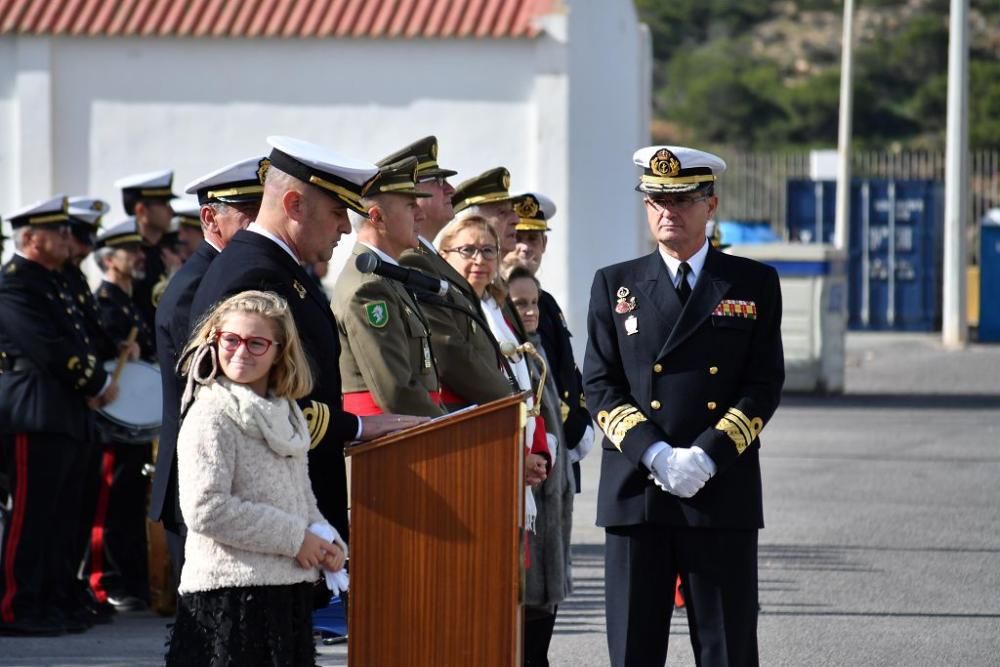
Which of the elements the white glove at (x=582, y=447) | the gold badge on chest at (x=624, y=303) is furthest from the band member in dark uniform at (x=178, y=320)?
the white glove at (x=582, y=447)

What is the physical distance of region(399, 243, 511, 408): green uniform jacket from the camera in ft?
17.8

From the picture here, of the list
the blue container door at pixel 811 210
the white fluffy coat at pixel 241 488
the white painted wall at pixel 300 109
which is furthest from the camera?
the blue container door at pixel 811 210

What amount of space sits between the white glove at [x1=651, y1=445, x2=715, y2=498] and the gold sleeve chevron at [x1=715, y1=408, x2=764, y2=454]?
10 cm

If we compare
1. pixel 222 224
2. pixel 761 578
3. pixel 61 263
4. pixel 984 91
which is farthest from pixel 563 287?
pixel 984 91

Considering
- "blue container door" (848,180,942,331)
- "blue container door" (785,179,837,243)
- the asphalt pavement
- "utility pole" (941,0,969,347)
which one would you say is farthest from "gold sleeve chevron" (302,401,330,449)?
"blue container door" (785,179,837,243)

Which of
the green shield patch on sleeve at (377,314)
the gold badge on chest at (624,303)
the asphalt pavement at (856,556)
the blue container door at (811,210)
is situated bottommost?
the asphalt pavement at (856,556)

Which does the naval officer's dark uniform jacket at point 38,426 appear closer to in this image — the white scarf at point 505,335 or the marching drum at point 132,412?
the marching drum at point 132,412

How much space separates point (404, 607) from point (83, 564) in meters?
4.97

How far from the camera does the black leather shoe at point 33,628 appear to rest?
24.8ft

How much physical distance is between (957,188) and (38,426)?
63.1ft

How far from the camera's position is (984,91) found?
186 ft

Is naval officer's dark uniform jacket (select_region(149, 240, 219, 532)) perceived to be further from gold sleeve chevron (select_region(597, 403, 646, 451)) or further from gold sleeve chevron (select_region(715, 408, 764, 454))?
gold sleeve chevron (select_region(715, 408, 764, 454))

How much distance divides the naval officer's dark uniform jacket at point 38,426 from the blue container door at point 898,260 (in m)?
21.4

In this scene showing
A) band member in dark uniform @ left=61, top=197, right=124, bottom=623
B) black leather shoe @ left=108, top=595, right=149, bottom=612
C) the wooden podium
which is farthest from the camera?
black leather shoe @ left=108, top=595, right=149, bottom=612
